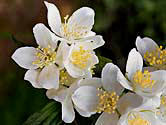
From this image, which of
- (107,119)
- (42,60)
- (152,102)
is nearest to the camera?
(152,102)

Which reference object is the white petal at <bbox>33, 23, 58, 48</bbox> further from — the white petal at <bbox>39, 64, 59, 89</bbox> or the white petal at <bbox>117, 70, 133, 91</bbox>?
the white petal at <bbox>117, 70, 133, 91</bbox>

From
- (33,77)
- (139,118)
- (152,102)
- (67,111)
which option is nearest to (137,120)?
(139,118)

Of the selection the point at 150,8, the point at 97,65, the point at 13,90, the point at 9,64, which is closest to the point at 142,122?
the point at 97,65

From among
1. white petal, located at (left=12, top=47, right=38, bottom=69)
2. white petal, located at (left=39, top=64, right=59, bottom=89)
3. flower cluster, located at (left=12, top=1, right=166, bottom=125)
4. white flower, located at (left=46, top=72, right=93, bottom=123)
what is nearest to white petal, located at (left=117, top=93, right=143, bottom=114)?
flower cluster, located at (left=12, top=1, right=166, bottom=125)

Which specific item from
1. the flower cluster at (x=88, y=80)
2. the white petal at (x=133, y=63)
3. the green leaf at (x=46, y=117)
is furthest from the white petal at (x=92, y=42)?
the green leaf at (x=46, y=117)

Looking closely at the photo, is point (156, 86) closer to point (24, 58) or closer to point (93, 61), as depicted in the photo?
point (93, 61)

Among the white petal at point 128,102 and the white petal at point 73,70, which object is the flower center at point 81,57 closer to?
the white petal at point 73,70

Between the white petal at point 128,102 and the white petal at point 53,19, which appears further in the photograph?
the white petal at point 53,19
